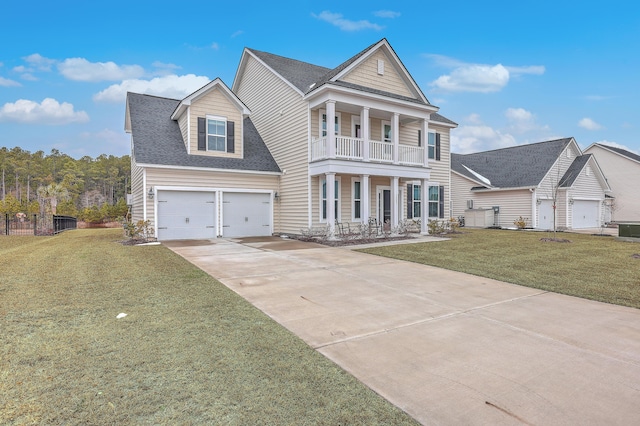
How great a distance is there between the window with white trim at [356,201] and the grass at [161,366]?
10612 millimetres

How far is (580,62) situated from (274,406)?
25.8 m

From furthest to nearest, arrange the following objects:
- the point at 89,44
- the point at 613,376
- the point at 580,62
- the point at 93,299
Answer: the point at 580,62, the point at 89,44, the point at 93,299, the point at 613,376

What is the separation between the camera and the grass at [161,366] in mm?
2330

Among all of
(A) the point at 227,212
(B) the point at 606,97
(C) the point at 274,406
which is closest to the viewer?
(C) the point at 274,406

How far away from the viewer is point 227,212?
14.8 m

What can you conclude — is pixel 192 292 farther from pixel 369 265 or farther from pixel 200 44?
pixel 200 44

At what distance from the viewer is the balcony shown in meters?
13.6

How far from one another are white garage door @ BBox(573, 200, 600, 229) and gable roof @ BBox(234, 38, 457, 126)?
1211 centimetres

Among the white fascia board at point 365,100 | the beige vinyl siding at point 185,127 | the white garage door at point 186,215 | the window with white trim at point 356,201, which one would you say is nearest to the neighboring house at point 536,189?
the white fascia board at point 365,100

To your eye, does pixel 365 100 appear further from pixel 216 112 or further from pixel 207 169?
pixel 207 169

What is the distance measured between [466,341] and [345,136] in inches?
480

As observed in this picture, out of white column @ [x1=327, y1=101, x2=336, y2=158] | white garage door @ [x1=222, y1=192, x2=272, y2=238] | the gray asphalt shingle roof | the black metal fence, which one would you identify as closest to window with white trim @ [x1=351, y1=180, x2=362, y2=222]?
white column @ [x1=327, y1=101, x2=336, y2=158]

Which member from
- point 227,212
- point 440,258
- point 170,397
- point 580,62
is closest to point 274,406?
point 170,397

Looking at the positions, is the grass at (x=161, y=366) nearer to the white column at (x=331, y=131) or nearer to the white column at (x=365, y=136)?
the white column at (x=331, y=131)
